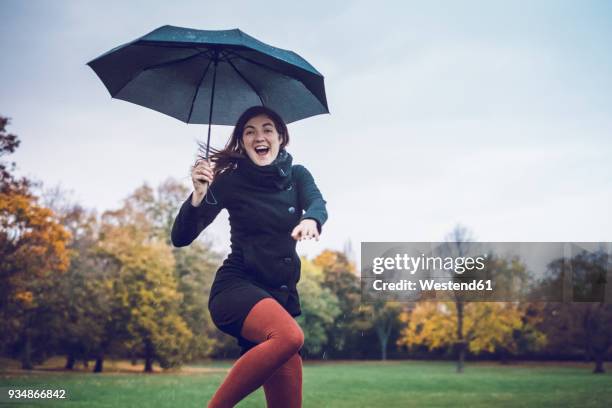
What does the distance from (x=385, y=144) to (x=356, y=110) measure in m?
4.04

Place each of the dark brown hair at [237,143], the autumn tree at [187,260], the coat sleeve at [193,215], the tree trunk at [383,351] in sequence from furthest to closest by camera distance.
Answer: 1. the tree trunk at [383,351]
2. the autumn tree at [187,260]
3. the dark brown hair at [237,143]
4. the coat sleeve at [193,215]

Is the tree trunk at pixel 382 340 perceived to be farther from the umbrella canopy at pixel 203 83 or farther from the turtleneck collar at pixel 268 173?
the turtleneck collar at pixel 268 173

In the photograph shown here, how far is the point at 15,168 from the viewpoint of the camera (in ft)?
74.6

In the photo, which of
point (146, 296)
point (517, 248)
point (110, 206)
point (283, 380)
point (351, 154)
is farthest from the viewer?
point (110, 206)

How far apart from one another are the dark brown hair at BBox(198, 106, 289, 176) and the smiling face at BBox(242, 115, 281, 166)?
0.03m

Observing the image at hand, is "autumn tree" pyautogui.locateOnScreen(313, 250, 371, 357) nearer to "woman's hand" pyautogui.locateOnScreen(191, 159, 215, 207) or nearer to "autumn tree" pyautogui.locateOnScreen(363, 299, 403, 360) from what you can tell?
"autumn tree" pyautogui.locateOnScreen(363, 299, 403, 360)

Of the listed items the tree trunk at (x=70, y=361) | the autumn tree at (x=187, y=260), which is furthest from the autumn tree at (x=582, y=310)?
the tree trunk at (x=70, y=361)

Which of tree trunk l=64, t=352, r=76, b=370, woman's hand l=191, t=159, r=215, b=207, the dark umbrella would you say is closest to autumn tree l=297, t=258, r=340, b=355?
tree trunk l=64, t=352, r=76, b=370

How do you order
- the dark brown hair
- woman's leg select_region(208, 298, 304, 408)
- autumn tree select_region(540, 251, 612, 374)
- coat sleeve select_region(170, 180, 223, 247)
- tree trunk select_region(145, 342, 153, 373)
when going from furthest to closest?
tree trunk select_region(145, 342, 153, 373)
autumn tree select_region(540, 251, 612, 374)
the dark brown hair
coat sleeve select_region(170, 180, 223, 247)
woman's leg select_region(208, 298, 304, 408)

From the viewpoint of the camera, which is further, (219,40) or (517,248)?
(517,248)

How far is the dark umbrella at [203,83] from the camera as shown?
13.1 feet

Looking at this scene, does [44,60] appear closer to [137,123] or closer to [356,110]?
[137,123]

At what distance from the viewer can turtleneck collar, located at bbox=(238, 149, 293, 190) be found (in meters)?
3.45

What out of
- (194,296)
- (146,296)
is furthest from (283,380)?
(194,296)
